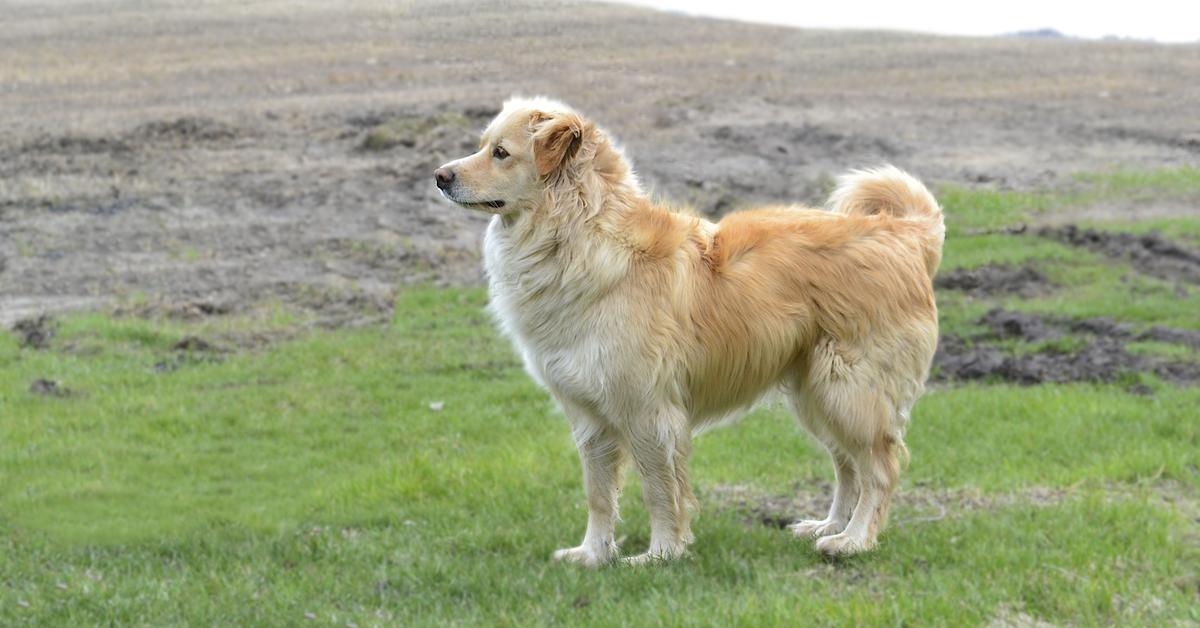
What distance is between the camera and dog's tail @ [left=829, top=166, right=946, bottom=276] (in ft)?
25.2

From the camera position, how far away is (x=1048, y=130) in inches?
918

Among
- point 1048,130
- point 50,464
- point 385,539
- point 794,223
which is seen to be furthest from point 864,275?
point 1048,130

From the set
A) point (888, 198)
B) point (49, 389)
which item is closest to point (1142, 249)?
point (888, 198)

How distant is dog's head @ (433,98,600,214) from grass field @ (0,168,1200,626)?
6.15 ft

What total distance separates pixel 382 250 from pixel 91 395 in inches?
210

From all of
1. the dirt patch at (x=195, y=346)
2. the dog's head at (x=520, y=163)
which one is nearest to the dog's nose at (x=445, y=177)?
the dog's head at (x=520, y=163)

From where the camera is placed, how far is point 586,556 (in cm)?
724

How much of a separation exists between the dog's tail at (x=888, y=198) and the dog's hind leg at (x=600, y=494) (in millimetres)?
1895

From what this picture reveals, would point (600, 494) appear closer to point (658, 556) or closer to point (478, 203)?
point (658, 556)

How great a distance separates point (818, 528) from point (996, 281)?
24.3 ft

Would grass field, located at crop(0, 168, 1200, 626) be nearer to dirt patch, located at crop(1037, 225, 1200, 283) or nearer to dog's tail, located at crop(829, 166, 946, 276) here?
dirt patch, located at crop(1037, 225, 1200, 283)

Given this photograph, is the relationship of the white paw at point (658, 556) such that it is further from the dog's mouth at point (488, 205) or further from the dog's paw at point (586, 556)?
the dog's mouth at point (488, 205)

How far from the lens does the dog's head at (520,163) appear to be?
6.71 metres

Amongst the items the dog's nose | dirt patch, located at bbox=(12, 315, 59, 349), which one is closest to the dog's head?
the dog's nose
